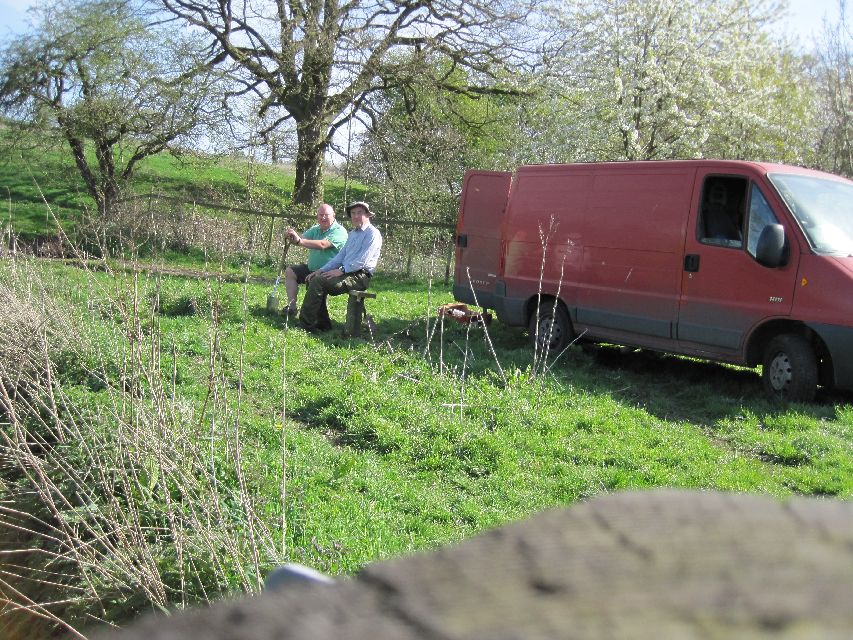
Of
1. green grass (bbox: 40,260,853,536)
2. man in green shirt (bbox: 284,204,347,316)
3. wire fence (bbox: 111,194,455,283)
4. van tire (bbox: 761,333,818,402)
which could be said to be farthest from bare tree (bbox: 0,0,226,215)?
van tire (bbox: 761,333,818,402)

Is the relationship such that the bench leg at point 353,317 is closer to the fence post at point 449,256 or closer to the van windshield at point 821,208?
the van windshield at point 821,208

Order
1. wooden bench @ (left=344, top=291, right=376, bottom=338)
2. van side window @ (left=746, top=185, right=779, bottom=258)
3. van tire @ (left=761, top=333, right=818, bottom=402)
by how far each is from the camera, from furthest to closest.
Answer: wooden bench @ (left=344, top=291, right=376, bottom=338)
van side window @ (left=746, top=185, right=779, bottom=258)
van tire @ (left=761, top=333, right=818, bottom=402)

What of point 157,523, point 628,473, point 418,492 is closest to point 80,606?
point 157,523

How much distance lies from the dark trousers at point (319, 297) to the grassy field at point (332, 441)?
2.80 ft

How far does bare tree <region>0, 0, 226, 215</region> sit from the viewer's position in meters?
20.7

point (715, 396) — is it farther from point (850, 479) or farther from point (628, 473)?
point (628, 473)

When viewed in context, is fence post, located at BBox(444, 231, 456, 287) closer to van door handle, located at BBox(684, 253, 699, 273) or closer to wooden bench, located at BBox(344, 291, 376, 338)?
wooden bench, located at BBox(344, 291, 376, 338)

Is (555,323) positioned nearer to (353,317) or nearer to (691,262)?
(691,262)

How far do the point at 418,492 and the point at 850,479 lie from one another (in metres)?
2.88

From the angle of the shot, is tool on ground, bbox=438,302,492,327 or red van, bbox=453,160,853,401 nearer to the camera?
red van, bbox=453,160,853,401

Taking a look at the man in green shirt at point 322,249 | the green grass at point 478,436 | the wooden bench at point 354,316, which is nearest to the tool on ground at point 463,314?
the wooden bench at point 354,316

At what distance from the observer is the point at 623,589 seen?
1.98 ft

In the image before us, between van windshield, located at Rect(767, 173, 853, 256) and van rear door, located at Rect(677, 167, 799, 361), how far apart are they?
16 centimetres

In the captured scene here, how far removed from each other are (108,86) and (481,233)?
13224 millimetres
